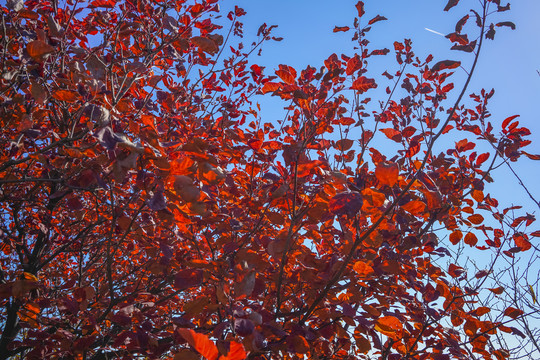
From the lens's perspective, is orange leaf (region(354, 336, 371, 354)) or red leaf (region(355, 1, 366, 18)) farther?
red leaf (region(355, 1, 366, 18))

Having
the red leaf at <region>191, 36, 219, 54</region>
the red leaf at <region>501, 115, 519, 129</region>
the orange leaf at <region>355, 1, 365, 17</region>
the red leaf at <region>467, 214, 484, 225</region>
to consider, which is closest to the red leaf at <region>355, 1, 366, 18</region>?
the orange leaf at <region>355, 1, 365, 17</region>

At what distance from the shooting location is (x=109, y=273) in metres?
1.89

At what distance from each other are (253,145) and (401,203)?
1003mm

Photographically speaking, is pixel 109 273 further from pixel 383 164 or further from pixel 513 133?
pixel 513 133

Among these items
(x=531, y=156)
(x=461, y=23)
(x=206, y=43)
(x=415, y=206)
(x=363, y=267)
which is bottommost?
(x=363, y=267)

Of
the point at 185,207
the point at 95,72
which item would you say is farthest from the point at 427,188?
the point at 95,72

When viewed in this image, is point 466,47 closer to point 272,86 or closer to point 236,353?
point 272,86

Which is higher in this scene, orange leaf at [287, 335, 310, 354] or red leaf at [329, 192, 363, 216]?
red leaf at [329, 192, 363, 216]

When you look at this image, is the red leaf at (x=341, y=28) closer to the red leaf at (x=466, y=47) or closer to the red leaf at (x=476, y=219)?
the red leaf at (x=466, y=47)

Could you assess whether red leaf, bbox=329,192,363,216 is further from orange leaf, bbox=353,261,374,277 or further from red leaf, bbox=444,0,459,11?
red leaf, bbox=444,0,459,11

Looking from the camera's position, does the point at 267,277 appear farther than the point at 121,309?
Yes

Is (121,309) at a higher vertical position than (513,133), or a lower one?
lower

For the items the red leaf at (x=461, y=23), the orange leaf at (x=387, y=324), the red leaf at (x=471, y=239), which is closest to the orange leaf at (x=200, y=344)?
the orange leaf at (x=387, y=324)

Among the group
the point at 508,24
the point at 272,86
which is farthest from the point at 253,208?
the point at 508,24
